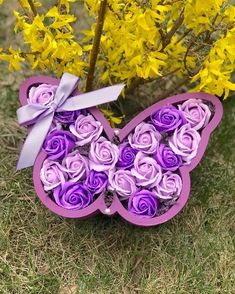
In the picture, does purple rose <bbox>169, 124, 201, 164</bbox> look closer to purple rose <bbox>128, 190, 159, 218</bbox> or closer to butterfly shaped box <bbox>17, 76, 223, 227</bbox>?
butterfly shaped box <bbox>17, 76, 223, 227</bbox>

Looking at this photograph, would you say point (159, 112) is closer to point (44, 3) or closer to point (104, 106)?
point (104, 106)

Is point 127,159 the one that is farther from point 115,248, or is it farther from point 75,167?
point 115,248

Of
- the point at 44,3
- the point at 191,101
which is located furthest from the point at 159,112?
the point at 44,3

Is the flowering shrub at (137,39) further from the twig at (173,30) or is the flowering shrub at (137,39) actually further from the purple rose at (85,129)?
the purple rose at (85,129)

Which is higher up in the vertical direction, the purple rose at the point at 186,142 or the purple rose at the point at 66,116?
the purple rose at the point at 186,142

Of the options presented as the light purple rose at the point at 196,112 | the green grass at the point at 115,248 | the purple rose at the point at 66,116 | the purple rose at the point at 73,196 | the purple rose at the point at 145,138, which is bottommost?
the green grass at the point at 115,248

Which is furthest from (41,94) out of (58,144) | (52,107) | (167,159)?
(167,159)

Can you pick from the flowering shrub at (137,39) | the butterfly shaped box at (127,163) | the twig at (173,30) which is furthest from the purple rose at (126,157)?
the twig at (173,30)
